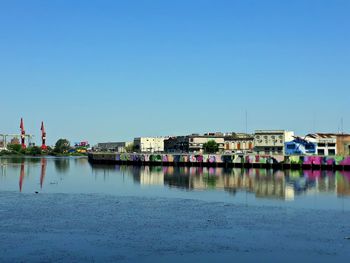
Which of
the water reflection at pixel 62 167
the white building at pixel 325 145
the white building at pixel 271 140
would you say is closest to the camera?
the water reflection at pixel 62 167

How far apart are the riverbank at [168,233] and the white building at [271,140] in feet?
272

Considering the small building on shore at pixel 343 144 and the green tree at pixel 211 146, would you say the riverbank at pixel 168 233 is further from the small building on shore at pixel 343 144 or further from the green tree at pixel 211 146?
the green tree at pixel 211 146

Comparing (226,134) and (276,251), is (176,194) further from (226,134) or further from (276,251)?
(226,134)

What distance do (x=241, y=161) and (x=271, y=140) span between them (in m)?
21.2

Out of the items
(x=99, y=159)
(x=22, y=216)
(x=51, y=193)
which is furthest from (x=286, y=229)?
(x=99, y=159)

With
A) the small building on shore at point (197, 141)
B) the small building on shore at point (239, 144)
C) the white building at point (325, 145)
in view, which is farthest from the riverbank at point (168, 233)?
the small building on shore at point (197, 141)

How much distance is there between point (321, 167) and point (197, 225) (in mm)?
67084

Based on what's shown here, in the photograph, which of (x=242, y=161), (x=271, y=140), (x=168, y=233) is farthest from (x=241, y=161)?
(x=168, y=233)

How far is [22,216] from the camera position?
34812mm

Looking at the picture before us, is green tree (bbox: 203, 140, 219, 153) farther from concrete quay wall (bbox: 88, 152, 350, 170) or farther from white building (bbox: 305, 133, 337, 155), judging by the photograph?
white building (bbox: 305, 133, 337, 155)

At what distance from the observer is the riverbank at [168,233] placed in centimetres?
2400

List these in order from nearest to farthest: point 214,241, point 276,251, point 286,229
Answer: point 276,251
point 214,241
point 286,229

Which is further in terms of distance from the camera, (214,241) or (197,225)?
(197,225)

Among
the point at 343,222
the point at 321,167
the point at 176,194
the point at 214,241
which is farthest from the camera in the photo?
the point at 321,167
